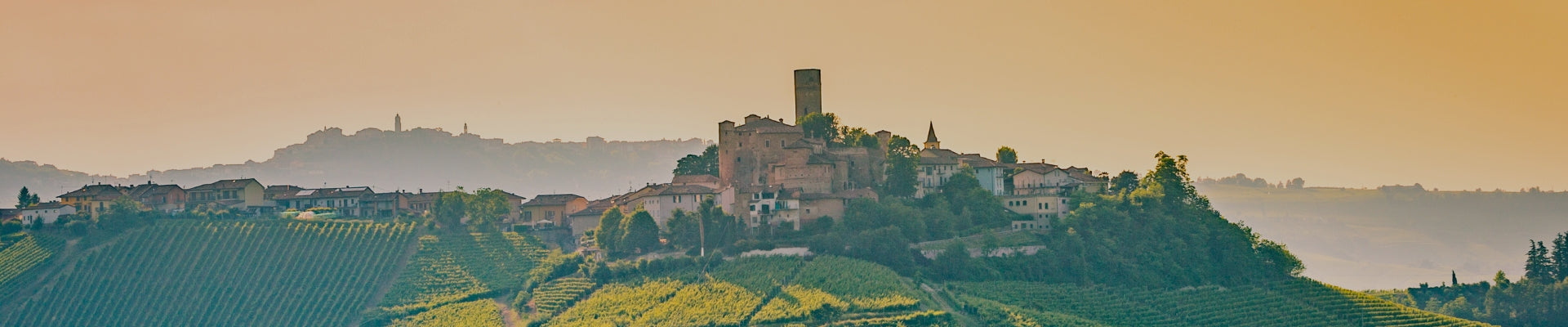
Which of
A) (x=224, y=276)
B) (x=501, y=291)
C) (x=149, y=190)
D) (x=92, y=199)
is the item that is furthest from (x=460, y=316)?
(x=92, y=199)

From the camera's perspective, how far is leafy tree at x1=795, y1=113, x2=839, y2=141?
232 feet

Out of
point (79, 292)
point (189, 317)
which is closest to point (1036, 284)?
point (189, 317)

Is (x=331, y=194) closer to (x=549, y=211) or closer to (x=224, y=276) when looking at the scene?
(x=549, y=211)

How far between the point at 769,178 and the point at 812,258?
727cm

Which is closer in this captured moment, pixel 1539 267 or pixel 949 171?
pixel 949 171

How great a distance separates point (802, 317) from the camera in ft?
173

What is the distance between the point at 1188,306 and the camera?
59.2 meters

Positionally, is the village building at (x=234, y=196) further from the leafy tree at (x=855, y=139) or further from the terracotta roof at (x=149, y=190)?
the leafy tree at (x=855, y=139)

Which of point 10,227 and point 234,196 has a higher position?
point 234,196

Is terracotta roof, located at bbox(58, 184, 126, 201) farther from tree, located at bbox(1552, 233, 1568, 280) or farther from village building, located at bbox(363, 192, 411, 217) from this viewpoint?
tree, located at bbox(1552, 233, 1568, 280)

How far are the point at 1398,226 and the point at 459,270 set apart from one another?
134m

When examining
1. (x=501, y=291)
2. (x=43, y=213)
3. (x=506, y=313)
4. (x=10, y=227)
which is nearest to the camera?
(x=506, y=313)

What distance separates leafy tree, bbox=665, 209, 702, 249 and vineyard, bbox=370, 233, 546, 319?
6.12 meters

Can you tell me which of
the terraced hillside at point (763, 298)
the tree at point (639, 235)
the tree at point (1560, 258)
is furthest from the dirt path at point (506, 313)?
the tree at point (1560, 258)
